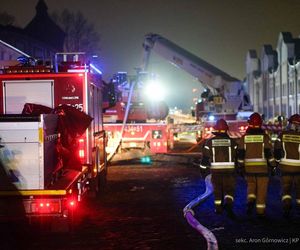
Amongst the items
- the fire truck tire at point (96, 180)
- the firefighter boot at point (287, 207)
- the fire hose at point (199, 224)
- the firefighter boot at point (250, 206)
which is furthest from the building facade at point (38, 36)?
the firefighter boot at point (287, 207)

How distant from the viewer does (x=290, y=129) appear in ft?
28.4

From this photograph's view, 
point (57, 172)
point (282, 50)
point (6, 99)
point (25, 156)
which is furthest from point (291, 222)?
point (282, 50)

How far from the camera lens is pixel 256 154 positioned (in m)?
8.30

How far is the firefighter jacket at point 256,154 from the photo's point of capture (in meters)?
8.28

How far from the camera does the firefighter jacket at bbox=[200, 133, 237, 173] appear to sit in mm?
8398

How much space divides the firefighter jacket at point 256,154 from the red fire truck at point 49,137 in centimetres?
253

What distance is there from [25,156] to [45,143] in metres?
0.31

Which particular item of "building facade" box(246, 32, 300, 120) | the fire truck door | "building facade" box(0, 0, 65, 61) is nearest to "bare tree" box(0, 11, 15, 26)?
"building facade" box(0, 0, 65, 61)

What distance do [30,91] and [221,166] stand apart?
140 inches

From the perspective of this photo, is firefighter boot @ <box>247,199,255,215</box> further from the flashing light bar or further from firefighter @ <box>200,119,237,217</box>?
the flashing light bar

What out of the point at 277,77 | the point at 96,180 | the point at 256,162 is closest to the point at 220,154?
the point at 256,162

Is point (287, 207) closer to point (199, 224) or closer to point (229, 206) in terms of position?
point (229, 206)

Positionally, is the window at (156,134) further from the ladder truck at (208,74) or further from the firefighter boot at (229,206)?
the firefighter boot at (229,206)

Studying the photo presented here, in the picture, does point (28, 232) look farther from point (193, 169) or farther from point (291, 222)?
point (193, 169)
